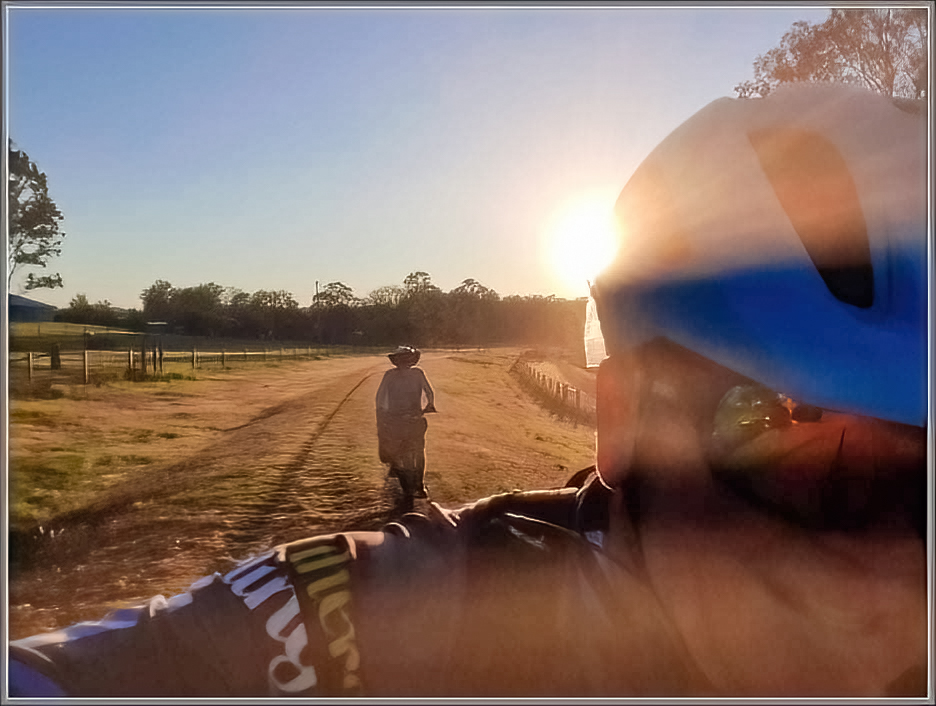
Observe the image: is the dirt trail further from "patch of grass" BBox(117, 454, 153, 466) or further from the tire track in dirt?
"patch of grass" BBox(117, 454, 153, 466)

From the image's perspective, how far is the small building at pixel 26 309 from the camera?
68cm

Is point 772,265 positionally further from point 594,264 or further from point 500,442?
point 500,442

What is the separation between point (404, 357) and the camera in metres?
2.98

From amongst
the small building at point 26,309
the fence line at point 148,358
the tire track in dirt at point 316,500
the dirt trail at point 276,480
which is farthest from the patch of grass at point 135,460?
the small building at point 26,309

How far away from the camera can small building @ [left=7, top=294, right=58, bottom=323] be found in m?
0.68

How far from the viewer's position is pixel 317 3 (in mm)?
670

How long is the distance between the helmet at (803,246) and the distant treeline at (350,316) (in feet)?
1.84

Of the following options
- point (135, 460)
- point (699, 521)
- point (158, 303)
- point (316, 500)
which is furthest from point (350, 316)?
point (135, 460)

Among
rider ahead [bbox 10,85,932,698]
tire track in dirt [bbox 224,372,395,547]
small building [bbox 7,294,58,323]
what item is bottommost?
Answer: tire track in dirt [bbox 224,372,395,547]

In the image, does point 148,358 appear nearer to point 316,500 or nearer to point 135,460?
point 135,460

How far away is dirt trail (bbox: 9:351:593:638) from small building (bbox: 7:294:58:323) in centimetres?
108

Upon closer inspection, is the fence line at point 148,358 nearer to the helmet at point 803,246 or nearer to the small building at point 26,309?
the small building at point 26,309


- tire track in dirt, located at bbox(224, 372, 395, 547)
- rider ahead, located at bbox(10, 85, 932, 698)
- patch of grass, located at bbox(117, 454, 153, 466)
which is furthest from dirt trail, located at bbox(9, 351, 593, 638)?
rider ahead, located at bbox(10, 85, 932, 698)

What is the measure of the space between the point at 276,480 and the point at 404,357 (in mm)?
2085
